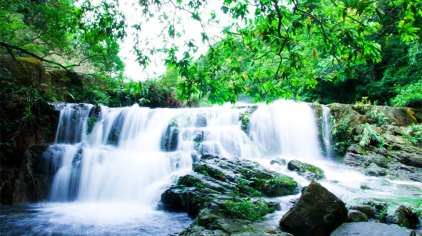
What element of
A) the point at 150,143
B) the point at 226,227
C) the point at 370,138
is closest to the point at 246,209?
the point at 226,227

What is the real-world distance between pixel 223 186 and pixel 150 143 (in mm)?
5522

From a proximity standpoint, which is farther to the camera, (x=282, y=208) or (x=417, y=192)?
(x=417, y=192)

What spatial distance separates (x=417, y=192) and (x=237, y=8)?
6.54 meters

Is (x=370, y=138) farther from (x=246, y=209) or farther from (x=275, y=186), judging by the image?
(x=246, y=209)

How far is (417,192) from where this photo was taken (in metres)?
7.26

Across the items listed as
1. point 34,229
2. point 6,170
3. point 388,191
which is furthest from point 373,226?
point 6,170

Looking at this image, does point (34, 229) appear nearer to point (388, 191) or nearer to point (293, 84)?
point (293, 84)

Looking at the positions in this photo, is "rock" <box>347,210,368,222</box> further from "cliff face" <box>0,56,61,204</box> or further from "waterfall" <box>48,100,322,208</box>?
"cliff face" <box>0,56,61,204</box>

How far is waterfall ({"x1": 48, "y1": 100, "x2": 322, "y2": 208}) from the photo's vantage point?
877 cm

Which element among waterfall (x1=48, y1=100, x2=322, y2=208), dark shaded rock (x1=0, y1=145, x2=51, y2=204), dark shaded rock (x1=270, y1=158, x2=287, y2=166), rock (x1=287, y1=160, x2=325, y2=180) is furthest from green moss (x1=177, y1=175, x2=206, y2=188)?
dark shaded rock (x1=0, y1=145, x2=51, y2=204)

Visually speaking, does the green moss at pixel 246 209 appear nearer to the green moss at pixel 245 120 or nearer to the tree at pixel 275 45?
the tree at pixel 275 45

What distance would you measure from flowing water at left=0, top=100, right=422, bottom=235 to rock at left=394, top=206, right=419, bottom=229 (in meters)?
1.54

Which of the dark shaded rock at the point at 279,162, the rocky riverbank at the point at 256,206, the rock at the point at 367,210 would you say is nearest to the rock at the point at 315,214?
the rocky riverbank at the point at 256,206

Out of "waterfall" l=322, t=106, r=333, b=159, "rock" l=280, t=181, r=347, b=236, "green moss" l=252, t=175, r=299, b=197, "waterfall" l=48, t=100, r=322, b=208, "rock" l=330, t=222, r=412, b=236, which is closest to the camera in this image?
"rock" l=330, t=222, r=412, b=236
